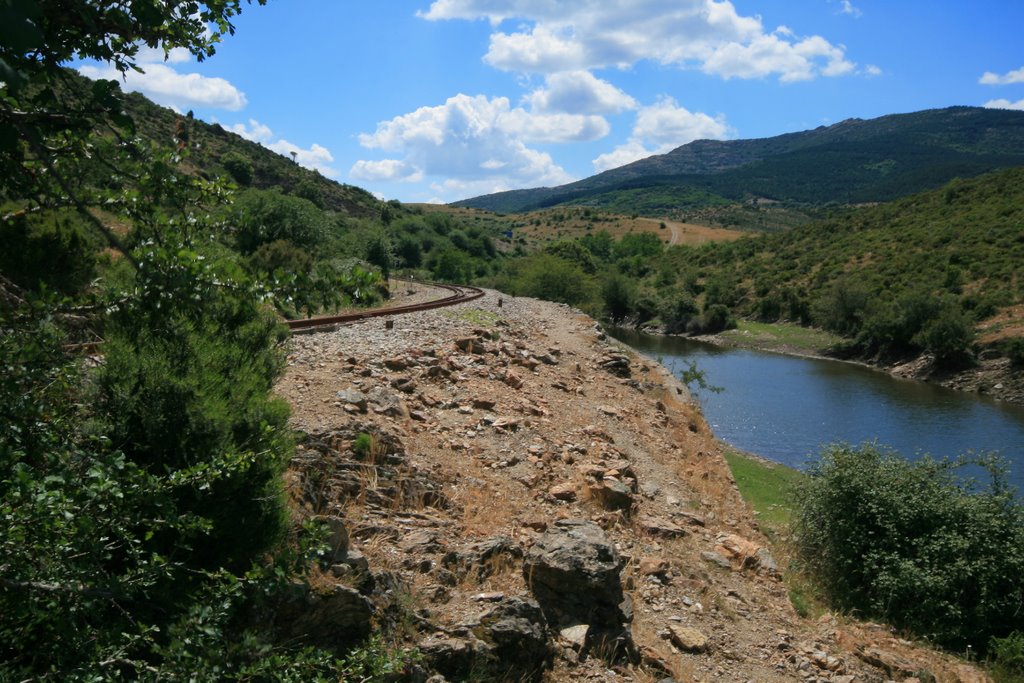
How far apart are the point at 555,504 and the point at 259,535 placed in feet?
19.2


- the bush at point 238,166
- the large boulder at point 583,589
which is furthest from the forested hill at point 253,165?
the large boulder at point 583,589

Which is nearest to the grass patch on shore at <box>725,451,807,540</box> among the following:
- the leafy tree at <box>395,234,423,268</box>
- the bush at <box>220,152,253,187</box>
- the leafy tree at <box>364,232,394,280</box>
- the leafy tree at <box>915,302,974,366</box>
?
the leafy tree at <box>915,302,974,366</box>

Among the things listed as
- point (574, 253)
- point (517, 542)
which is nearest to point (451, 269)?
point (574, 253)

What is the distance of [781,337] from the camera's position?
58.8 meters

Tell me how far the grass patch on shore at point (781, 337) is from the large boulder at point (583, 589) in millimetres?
50783

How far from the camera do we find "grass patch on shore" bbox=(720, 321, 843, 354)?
2158 inches

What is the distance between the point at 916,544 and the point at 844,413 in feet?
73.3

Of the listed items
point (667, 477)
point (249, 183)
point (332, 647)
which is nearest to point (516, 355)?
point (667, 477)

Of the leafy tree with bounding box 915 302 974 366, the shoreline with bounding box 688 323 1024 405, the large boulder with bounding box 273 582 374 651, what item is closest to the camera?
the large boulder with bounding box 273 582 374 651

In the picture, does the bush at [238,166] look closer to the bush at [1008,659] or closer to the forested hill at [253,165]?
the forested hill at [253,165]

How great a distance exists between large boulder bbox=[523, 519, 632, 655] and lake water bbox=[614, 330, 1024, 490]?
1585 cm

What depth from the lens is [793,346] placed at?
56.1 metres

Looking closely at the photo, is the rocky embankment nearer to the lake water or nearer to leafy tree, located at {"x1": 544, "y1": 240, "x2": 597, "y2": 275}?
the lake water

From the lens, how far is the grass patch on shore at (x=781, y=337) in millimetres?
54812
